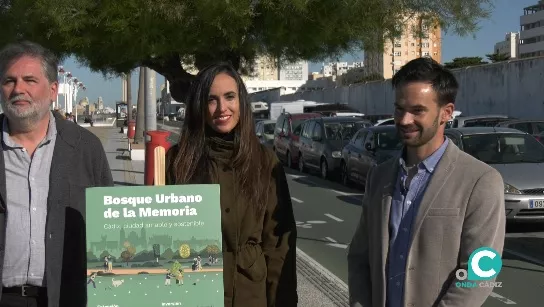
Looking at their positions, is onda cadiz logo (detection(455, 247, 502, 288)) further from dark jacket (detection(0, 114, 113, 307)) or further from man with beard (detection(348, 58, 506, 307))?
dark jacket (detection(0, 114, 113, 307))

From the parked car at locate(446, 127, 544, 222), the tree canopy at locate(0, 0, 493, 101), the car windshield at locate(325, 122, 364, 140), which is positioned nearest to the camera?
the tree canopy at locate(0, 0, 493, 101)

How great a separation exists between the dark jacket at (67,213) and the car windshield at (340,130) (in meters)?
16.7

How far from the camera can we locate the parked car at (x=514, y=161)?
1066cm

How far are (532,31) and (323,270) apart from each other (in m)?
144

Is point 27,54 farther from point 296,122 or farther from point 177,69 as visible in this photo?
point 296,122

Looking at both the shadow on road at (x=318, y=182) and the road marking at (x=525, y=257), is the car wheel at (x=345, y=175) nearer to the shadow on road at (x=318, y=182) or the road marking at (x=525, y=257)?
the shadow on road at (x=318, y=182)

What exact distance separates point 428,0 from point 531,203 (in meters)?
5.60

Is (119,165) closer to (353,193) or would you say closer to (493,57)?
(353,193)

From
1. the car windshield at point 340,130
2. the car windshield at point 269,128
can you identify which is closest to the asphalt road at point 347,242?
the car windshield at point 340,130

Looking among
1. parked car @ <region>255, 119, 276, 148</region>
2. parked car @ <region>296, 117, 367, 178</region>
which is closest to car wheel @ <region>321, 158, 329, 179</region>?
parked car @ <region>296, 117, 367, 178</region>

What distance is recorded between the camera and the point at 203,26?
5273 mm

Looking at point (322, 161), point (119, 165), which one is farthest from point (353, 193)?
point (119, 165)

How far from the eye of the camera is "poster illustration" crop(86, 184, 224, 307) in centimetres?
294

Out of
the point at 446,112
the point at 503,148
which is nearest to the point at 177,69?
the point at 446,112
